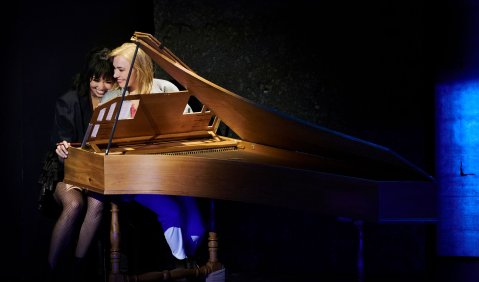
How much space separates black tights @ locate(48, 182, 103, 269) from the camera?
428 cm

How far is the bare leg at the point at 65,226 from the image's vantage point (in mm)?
4324

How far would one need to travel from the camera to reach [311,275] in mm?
4992

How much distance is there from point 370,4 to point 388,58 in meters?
0.33

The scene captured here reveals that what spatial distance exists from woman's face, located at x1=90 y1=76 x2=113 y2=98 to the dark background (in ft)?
1.63

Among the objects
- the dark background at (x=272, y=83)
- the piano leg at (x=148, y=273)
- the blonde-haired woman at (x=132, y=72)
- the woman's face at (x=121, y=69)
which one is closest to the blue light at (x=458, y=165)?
the dark background at (x=272, y=83)

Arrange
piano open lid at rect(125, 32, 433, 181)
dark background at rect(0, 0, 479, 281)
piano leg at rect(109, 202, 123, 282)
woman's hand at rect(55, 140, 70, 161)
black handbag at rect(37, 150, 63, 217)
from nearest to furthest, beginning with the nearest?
piano open lid at rect(125, 32, 433, 181), piano leg at rect(109, 202, 123, 282), woman's hand at rect(55, 140, 70, 161), black handbag at rect(37, 150, 63, 217), dark background at rect(0, 0, 479, 281)

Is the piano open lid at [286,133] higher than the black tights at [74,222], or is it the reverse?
the piano open lid at [286,133]

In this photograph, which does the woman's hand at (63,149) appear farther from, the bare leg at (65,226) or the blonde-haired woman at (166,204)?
the blonde-haired woman at (166,204)

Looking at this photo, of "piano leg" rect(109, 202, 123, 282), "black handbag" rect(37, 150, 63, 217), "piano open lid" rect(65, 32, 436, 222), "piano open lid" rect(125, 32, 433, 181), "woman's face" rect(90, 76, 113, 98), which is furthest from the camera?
"woman's face" rect(90, 76, 113, 98)

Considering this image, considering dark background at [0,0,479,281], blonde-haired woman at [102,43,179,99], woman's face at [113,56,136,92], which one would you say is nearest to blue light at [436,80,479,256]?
dark background at [0,0,479,281]

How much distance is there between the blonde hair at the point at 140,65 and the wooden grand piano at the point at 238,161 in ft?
1.02

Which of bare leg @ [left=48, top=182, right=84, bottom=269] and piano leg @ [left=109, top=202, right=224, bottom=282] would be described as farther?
bare leg @ [left=48, top=182, right=84, bottom=269]

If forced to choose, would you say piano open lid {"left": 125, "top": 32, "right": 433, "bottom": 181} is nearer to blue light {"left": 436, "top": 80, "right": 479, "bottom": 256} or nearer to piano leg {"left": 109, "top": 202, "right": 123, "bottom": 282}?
piano leg {"left": 109, "top": 202, "right": 123, "bottom": 282}

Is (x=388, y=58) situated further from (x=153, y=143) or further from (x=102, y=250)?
(x=102, y=250)
